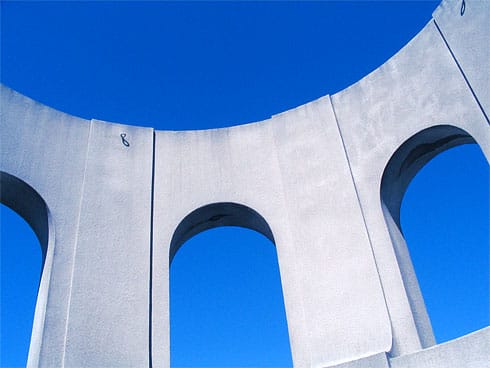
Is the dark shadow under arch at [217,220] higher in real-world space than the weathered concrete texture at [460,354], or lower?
higher

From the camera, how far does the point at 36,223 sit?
357 inches

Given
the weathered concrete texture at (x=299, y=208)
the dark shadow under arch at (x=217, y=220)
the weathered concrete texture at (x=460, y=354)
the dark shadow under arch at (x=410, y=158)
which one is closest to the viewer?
the weathered concrete texture at (x=460, y=354)

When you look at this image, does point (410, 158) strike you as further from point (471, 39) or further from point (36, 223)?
point (36, 223)

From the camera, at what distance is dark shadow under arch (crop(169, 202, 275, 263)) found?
941 cm

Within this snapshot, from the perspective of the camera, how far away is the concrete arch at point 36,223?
7.61m

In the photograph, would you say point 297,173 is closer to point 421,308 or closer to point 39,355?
point 421,308

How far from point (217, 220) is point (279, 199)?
1.48m

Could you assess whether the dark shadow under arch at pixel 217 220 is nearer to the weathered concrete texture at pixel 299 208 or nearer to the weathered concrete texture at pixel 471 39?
the weathered concrete texture at pixel 299 208

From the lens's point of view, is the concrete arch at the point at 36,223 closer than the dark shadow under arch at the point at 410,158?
Yes

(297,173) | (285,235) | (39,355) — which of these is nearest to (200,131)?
(297,173)

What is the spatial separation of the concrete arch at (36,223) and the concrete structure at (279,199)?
4 cm

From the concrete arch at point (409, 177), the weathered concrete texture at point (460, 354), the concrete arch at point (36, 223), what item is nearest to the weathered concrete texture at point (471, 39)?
the concrete arch at point (409, 177)

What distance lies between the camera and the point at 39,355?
7.16m

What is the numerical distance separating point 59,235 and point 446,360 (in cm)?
627
